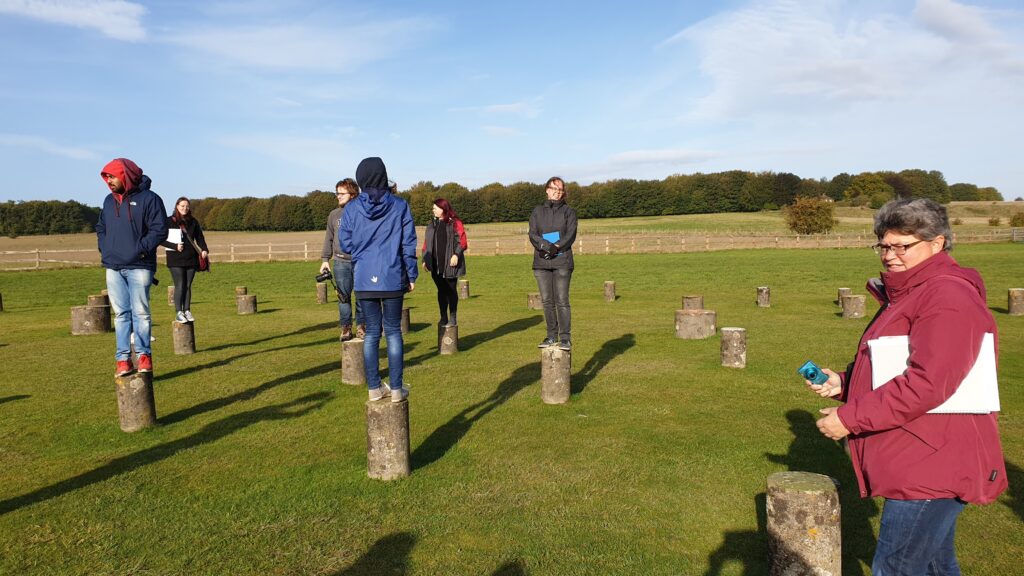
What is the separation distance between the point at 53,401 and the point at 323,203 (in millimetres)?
97516

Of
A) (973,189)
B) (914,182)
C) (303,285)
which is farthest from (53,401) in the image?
(973,189)

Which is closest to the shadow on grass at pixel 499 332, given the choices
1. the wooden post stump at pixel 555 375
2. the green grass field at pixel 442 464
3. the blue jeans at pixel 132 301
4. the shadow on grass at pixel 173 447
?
the green grass field at pixel 442 464

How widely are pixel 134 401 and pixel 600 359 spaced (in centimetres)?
609

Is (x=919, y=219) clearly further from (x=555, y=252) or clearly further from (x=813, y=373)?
(x=555, y=252)

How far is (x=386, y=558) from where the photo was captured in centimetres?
404

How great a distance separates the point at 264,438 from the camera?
20.9 feet

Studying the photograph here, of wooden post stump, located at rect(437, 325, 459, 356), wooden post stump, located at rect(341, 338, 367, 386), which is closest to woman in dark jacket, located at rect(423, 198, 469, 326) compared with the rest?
wooden post stump, located at rect(437, 325, 459, 356)

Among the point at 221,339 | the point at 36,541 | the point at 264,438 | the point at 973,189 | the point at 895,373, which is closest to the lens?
the point at 895,373

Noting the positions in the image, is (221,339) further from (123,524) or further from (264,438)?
(123,524)

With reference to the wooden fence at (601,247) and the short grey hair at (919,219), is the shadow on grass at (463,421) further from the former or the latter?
the wooden fence at (601,247)

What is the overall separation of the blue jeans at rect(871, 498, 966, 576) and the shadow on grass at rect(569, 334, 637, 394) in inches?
→ 203

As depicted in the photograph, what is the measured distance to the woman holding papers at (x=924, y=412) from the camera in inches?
102

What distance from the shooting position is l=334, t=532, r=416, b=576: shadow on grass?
3887mm

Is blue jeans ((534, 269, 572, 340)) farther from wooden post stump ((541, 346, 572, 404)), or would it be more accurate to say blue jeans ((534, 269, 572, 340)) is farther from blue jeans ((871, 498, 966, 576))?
blue jeans ((871, 498, 966, 576))
